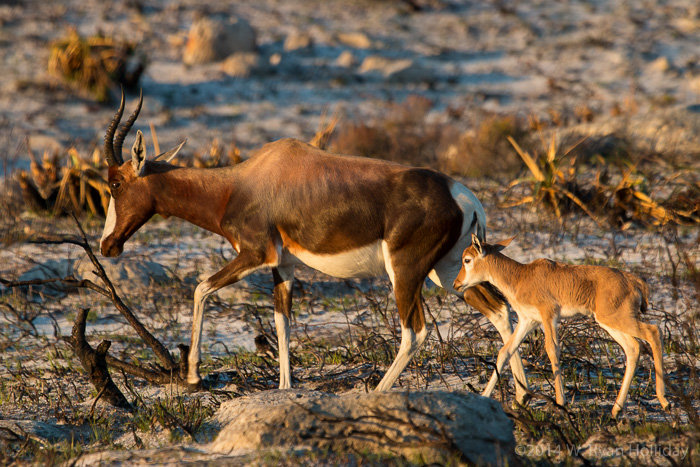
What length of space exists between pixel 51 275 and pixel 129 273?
1056 millimetres

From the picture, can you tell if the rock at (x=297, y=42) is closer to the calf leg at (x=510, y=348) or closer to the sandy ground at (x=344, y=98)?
the sandy ground at (x=344, y=98)

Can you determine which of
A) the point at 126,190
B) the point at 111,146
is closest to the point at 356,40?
the point at 111,146

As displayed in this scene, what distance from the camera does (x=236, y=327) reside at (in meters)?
7.77

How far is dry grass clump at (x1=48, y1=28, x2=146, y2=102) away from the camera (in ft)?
64.3

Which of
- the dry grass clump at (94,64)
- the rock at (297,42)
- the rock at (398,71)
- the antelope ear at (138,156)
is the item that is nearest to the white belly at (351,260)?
the antelope ear at (138,156)

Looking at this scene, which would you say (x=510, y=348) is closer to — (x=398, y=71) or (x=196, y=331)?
(x=196, y=331)

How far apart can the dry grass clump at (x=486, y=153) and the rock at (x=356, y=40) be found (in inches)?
426

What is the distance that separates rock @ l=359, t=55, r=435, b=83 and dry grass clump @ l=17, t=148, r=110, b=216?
1284cm

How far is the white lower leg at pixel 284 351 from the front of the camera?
5543 mm

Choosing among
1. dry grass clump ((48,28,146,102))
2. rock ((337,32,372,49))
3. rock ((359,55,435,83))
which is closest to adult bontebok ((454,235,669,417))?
dry grass clump ((48,28,146,102))

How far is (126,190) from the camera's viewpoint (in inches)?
231

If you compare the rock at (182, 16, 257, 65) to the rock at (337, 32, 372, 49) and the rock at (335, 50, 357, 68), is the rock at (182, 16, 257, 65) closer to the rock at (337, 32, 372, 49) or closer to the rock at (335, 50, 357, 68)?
the rock at (335, 50, 357, 68)

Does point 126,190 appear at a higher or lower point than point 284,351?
higher

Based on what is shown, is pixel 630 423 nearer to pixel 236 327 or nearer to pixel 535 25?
pixel 236 327
